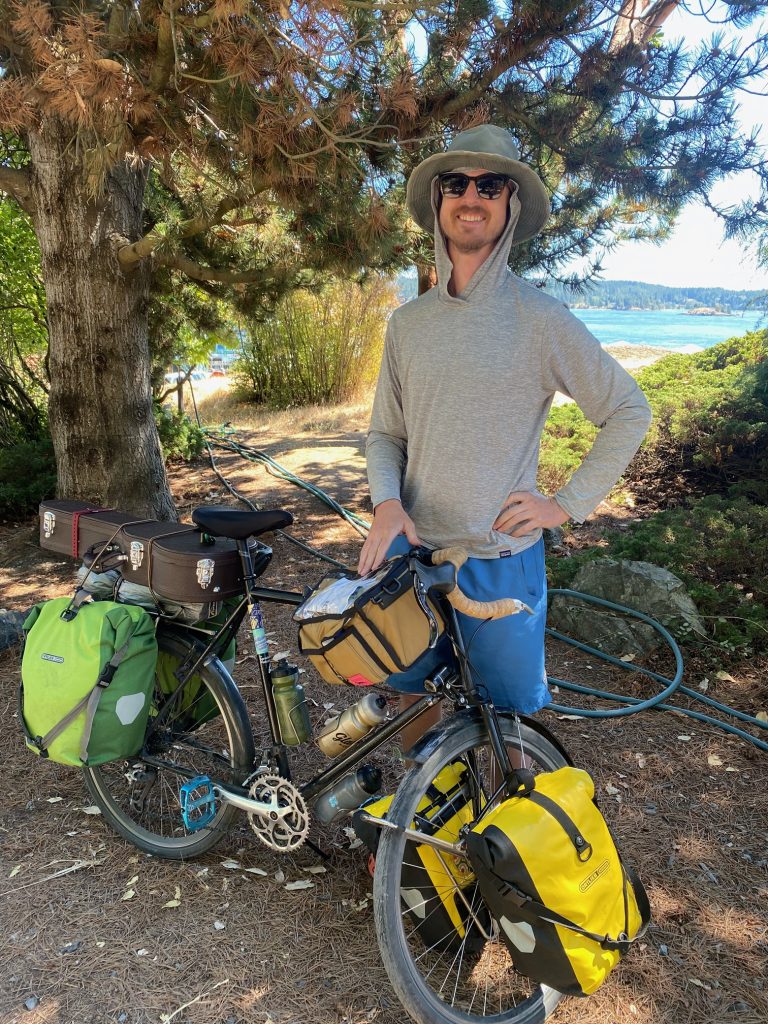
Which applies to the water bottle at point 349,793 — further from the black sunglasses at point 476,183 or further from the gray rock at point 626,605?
the gray rock at point 626,605

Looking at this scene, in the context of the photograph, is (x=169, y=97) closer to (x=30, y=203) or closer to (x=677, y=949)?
(x=30, y=203)

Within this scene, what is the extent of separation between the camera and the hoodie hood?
1767 mm

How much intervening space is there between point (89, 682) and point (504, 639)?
1151 millimetres

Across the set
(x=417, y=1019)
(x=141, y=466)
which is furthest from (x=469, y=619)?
(x=141, y=466)

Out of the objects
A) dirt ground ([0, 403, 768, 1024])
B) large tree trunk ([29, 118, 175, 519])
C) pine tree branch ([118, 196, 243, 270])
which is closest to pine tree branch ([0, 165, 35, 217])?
large tree trunk ([29, 118, 175, 519])

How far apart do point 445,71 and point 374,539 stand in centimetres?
249

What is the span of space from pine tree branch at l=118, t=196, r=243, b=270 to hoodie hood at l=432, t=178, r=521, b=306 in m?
2.30

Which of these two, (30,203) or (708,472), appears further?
(708,472)

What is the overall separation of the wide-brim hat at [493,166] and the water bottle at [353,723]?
4.23 feet

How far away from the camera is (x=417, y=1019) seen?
1593mm

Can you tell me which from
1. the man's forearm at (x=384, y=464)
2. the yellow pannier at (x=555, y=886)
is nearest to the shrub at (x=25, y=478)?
the man's forearm at (x=384, y=464)

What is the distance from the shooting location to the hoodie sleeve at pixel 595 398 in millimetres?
1686

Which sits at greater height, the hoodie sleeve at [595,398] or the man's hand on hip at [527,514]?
the hoodie sleeve at [595,398]

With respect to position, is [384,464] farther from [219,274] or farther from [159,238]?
[219,274]
